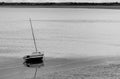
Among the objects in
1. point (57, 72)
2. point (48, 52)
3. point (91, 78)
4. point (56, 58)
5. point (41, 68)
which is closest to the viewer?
point (91, 78)

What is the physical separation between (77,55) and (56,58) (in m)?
4.00

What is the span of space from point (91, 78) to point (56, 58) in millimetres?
12224

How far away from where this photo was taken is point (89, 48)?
2144 inches

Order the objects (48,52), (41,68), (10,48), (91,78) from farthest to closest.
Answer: (10,48), (48,52), (41,68), (91,78)

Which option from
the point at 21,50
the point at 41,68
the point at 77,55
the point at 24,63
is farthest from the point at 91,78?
the point at 21,50

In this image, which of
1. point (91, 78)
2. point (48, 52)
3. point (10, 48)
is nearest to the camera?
point (91, 78)

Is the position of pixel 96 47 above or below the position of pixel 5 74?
below

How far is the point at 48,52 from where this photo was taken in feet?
162

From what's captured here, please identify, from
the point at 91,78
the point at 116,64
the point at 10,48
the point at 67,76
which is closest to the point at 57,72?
the point at 67,76

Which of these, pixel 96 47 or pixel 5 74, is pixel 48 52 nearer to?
pixel 96 47

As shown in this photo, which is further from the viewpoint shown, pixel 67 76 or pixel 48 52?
pixel 48 52

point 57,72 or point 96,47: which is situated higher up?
point 57,72

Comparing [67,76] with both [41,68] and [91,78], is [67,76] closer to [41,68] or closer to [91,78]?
[91,78]

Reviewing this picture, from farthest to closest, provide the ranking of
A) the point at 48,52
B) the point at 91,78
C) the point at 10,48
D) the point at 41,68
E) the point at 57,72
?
1. the point at 10,48
2. the point at 48,52
3. the point at 41,68
4. the point at 57,72
5. the point at 91,78
